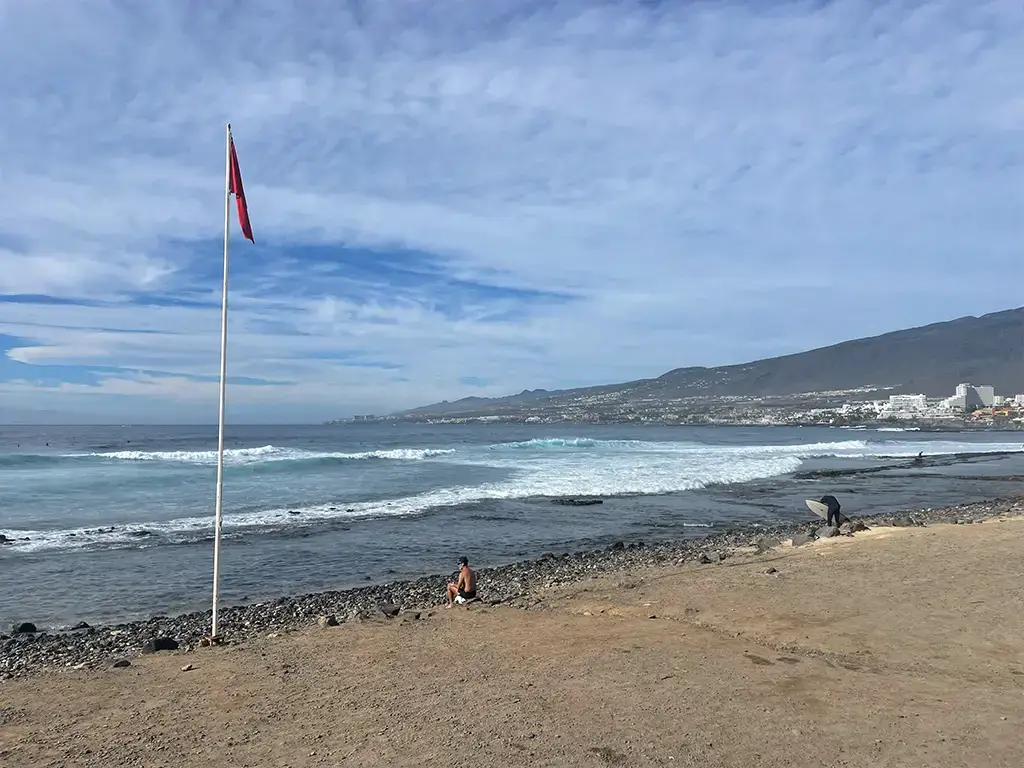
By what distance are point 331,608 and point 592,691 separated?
637 centimetres

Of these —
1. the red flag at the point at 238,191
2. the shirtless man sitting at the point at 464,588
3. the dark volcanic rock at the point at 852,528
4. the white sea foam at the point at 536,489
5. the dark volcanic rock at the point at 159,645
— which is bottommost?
the white sea foam at the point at 536,489

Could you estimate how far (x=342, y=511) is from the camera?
2306cm

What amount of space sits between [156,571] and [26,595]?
2322 millimetres

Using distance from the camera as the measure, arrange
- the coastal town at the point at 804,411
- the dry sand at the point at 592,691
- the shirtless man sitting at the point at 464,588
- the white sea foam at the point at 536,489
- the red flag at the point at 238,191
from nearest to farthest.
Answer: the dry sand at the point at 592,691 → the red flag at the point at 238,191 → the shirtless man sitting at the point at 464,588 → the white sea foam at the point at 536,489 → the coastal town at the point at 804,411

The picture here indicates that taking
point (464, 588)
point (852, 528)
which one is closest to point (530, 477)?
point (852, 528)

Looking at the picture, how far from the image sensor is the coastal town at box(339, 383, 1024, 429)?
12207 centimetres

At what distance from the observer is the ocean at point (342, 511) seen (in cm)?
1397

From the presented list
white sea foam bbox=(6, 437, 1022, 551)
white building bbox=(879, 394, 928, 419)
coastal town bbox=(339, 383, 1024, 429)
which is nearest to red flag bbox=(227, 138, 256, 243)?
white sea foam bbox=(6, 437, 1022, 551)

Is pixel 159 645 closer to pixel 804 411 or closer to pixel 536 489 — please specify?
pixel 536 489

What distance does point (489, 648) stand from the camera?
26.1 ft

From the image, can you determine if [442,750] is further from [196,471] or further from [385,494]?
[196,471]

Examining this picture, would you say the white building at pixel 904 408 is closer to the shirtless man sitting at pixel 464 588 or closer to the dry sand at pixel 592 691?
the dry sand at pixel 592 691

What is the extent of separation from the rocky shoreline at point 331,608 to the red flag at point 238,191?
527cm

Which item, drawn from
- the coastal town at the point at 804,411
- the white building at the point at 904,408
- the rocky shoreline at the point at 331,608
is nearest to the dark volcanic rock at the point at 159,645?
the rocky shoreline at the point at 331,608
